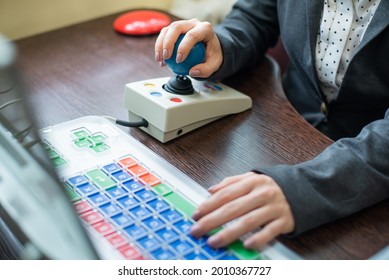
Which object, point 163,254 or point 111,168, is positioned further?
point 111,168

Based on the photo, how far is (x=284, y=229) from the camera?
0.56 meters

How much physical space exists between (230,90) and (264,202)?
30cm

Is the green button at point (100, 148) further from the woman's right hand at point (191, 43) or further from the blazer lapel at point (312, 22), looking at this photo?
the blazer lapel at point (312, 22)

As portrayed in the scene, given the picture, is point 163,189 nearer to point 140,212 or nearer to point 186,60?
point 140,212

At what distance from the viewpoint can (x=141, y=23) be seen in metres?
1.10

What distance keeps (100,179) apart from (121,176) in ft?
0.09

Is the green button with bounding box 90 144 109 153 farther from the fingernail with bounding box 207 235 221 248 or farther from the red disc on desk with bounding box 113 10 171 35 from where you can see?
the red disc on desk with bounding box 113 10 171 35

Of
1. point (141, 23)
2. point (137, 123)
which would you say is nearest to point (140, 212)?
A: point (137, 123)

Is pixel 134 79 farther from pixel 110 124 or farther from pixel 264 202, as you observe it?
pixel 264 202

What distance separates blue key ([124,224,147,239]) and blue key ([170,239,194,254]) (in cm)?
4

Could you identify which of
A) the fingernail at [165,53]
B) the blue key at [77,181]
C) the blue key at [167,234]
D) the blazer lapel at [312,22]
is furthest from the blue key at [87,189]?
the blazer lapel at [312,22]

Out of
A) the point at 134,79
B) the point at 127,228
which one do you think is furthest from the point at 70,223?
the point at 134,79

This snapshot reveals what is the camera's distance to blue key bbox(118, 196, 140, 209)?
0.58 metres

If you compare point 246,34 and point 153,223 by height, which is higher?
point 246,34
